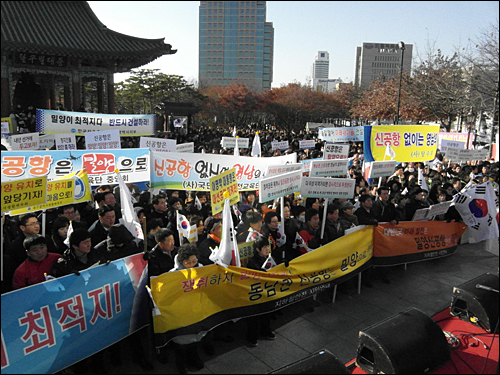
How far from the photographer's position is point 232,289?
459cm

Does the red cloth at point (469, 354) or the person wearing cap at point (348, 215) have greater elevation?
the person wearing cap at point (348, 215)

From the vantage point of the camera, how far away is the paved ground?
4.41 m

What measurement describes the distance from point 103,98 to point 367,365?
21.3 m

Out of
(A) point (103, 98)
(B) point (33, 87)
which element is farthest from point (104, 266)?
(B) point (33, 87)

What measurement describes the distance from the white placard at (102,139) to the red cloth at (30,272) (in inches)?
189

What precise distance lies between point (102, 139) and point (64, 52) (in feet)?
39.0

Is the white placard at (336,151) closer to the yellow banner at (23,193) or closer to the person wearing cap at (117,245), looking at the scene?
the person wearing cap at (117,245)

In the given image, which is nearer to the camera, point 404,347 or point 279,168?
point 404,347

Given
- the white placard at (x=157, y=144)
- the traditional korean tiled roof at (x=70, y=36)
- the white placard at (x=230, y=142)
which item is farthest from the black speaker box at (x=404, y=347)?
the traditional korean tiled roof at (x=70, y=36)

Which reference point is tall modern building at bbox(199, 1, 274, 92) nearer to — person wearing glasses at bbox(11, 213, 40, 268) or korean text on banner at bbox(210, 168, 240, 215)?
korean text on banner at bbox(210, 168, 240, 215)

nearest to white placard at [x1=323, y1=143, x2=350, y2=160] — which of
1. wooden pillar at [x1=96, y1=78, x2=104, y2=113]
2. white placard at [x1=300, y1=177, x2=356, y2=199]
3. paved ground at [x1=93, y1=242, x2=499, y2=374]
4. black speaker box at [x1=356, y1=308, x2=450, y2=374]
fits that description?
paved ground at [x1=93, y1=242, x2=499, y2=374]

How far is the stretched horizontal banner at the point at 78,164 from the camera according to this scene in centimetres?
600

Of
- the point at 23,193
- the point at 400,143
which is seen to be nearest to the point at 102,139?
the point at 23,193

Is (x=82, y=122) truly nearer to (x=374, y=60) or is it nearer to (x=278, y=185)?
(x=278, y=185)
